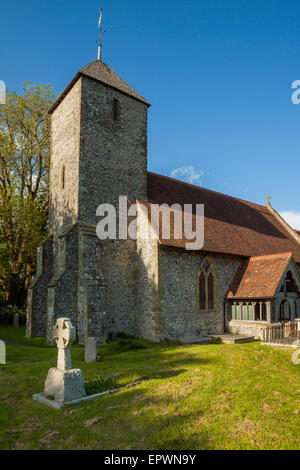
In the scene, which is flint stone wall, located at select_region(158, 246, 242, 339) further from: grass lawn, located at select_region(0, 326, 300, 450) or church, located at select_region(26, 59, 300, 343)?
grass lawn, located at select_region(0, 326, 300, 450)

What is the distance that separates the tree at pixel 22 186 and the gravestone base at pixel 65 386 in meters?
17.4

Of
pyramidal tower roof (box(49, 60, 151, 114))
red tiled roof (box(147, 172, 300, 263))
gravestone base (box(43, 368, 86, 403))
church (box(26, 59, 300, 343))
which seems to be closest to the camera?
gravestone base (box(43, 368, 86, 403))

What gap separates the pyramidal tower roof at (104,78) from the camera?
1748cm

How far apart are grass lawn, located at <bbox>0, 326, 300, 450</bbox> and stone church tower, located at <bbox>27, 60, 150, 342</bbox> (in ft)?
15.6

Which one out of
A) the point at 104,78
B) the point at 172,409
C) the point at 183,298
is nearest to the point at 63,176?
the point at 104,78

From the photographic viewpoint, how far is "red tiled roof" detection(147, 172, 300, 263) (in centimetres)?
1929

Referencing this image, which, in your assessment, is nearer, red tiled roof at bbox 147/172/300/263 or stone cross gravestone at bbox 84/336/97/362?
stone cross gravestone at bbox 84/336/97/362

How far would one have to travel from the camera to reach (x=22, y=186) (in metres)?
25.7

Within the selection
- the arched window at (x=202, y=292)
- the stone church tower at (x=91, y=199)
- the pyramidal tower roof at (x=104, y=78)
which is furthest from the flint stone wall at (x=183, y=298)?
the pyramidal tower roof at (x=104, y=78)

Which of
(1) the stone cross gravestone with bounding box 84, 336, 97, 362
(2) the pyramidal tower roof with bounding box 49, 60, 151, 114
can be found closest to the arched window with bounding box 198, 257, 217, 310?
(1) the stone cross gravestone with bounding box 84, 336, 97, 362

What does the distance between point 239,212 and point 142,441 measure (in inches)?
824

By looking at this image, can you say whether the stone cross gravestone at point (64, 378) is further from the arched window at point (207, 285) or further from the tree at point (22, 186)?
the tree at point (22, 186)

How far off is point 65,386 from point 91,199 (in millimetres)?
10678
